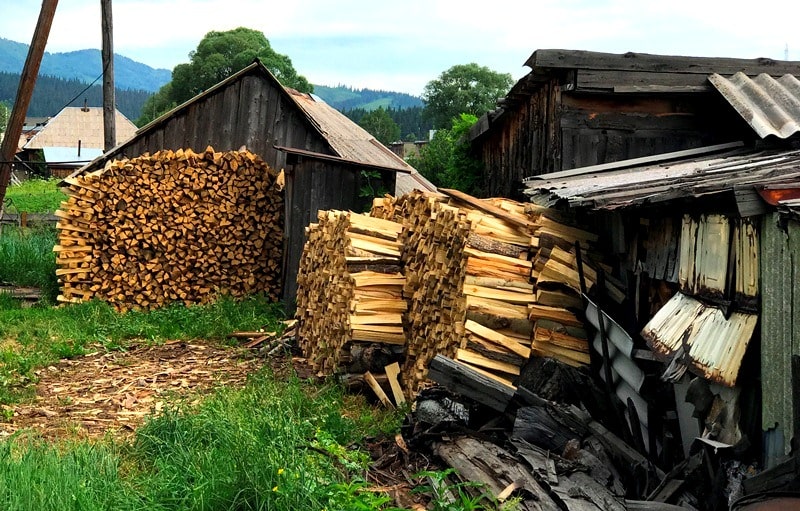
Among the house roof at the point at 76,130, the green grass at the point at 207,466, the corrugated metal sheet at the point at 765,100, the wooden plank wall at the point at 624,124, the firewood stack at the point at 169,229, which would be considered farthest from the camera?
the house roof at the point at 76,130

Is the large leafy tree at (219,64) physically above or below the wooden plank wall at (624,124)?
above

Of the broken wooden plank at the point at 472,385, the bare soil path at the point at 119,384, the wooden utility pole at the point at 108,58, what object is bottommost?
the bare soil path at the point at 119,384

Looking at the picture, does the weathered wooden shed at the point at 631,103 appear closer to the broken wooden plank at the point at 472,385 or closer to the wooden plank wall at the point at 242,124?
the broken wooden plank at the point at 472,385

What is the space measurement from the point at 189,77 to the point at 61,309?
4451cm

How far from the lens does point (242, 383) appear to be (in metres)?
8.96

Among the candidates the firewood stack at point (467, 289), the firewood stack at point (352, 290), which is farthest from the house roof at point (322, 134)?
the firewood stack at point (467, 289)

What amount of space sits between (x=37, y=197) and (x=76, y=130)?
36.0 m

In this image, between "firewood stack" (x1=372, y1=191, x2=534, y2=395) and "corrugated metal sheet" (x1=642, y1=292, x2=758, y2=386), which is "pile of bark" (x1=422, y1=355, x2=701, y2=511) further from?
"corrugated metal sheet" (x1=642, y1=292, x2=758, y2=386)

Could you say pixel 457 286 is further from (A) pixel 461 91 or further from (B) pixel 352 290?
(A) pixel 461 91

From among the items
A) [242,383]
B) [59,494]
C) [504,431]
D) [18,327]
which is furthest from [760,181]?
[18,327]

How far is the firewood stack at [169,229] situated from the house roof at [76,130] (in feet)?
175

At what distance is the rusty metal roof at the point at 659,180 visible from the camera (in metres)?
4.62

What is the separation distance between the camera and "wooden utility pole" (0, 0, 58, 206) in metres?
10.4

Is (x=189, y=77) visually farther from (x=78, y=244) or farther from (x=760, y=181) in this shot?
(x=760, y=181)
